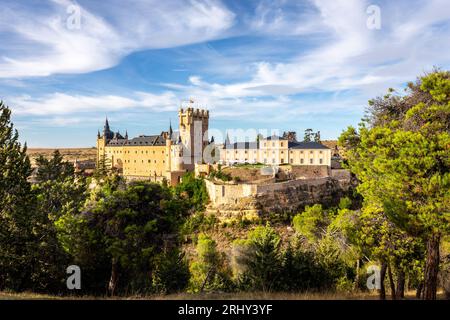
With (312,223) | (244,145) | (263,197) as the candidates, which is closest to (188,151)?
(244,145)

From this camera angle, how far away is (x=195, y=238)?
45688 mm

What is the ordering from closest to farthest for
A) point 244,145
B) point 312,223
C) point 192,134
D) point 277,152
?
point 312,223 < point 277,152 < point 244,145 < point 192,134

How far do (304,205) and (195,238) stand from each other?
16.5 m

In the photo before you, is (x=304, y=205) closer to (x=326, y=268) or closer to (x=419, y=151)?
(x=326, y=268)

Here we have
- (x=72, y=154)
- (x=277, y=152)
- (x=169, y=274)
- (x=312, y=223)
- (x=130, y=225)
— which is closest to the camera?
(x=130, y=225)

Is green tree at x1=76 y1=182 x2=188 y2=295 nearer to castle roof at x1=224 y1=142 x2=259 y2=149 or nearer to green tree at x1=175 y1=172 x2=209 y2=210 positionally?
green tree at x1=175 y1=172 x2=209 y2=210

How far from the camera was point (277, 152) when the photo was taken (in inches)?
2443

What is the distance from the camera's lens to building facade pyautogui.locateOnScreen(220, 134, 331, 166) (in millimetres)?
58625

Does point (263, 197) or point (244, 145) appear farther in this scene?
point (244, 145)

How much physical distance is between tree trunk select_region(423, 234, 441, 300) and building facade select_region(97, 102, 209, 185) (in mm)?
52836

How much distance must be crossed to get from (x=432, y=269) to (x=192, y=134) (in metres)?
59.9

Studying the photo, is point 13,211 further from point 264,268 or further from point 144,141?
point 144,141

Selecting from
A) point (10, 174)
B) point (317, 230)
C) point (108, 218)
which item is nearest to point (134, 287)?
point (108, 218)
